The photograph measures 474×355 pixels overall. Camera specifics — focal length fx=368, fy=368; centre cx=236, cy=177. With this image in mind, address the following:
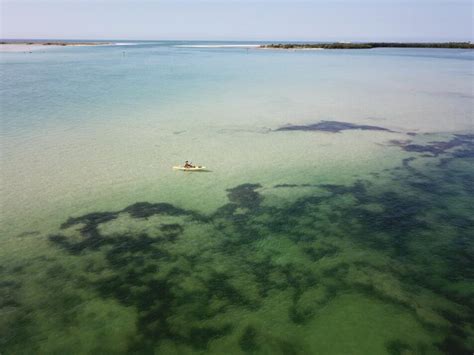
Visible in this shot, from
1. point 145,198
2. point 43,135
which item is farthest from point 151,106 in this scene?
point 145,198

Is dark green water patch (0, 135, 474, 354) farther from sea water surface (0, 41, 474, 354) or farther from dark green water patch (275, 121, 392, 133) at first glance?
dark green water patch (275, 121, 392, 133)

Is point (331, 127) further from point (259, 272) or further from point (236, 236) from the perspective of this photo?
point (259, 272)

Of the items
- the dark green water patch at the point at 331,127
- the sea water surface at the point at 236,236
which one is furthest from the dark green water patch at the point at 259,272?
the dark green water patch at the point at 331,127

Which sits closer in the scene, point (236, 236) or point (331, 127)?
point (236, 236)

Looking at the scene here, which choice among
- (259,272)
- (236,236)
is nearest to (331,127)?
(236,236)

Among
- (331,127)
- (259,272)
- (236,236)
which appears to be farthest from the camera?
(331,127)

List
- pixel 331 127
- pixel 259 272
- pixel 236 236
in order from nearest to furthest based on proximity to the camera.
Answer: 1. pixel 259 272
2. pixel 236 236
3. pixel 331 127

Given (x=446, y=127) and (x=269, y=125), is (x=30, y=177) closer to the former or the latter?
(x=269, y=125)

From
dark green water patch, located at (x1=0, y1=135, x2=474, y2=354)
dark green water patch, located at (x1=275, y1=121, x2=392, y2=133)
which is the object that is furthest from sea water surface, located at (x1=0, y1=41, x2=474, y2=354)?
dark green water patch, located at (x1=275, y1=121, x2=392, y2=133)
